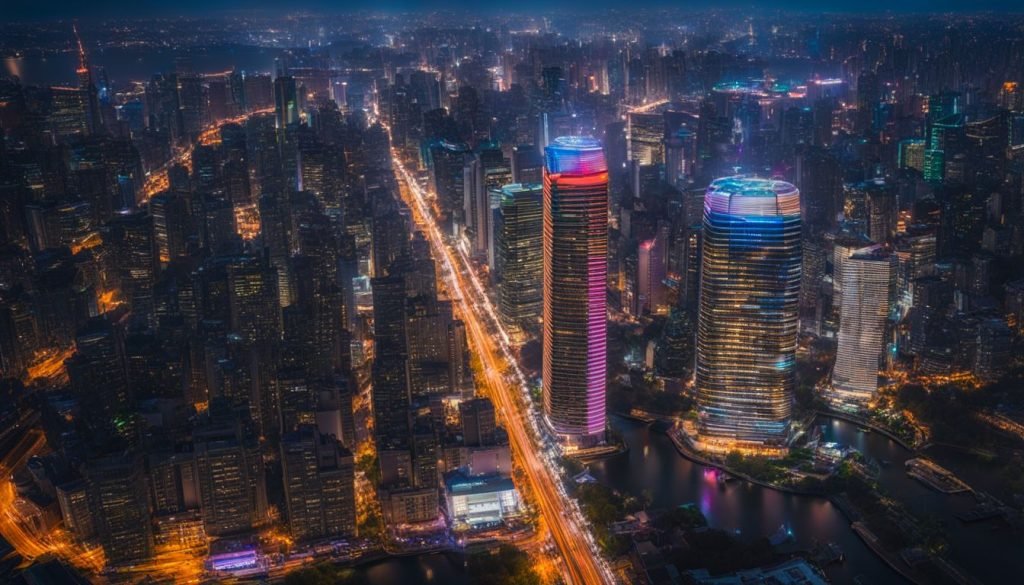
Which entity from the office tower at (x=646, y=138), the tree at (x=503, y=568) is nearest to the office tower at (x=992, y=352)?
the tree at (x=503, y=568)

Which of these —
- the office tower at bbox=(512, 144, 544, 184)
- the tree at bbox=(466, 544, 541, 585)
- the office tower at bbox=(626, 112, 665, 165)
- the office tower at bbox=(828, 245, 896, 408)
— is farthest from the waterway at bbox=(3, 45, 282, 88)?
the office tower at bbox=(828, 245, 896, 408)

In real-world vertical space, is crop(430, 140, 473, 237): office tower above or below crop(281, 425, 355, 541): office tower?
above

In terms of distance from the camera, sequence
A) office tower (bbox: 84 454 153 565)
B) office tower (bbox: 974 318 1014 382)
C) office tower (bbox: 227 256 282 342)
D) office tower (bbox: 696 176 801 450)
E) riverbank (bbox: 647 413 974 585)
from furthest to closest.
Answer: office tower (bbox: 227 256 282 342)
office tower (bbox: 974 318 1014 382)
office tower (bbox: 696 176 801 450)
office tower (bbox: 84 454 153 565)
riverbank (bbox: 647 413 974 585)

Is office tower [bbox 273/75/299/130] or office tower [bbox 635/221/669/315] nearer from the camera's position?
office tower [bbox 635/221/669/315]

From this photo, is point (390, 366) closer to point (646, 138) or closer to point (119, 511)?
point (119, 511)

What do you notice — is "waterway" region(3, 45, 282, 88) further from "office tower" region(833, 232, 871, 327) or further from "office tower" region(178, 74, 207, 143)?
"office tower" region(833, 232, 871, 327)

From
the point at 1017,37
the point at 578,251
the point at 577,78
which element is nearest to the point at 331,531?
the point at 578,251

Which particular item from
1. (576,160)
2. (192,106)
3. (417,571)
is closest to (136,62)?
(192,106)
